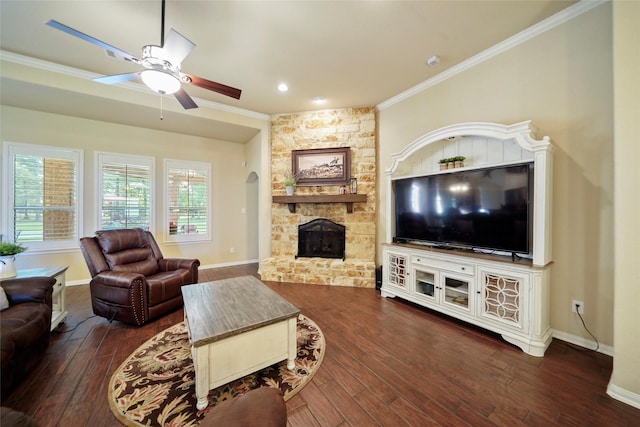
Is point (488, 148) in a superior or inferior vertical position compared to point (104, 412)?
superior

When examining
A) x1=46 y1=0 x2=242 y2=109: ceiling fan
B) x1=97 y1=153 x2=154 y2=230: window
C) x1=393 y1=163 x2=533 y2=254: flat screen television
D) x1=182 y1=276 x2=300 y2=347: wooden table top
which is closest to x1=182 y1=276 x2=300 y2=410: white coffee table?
x1=182 y1=276 x2=300 y2=347: wooden table top

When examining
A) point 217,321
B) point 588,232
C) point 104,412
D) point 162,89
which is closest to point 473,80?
A: point 588,232

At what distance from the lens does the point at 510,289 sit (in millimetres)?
2229

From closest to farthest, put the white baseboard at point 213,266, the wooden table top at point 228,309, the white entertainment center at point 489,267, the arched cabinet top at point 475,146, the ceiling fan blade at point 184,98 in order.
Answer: the wooden table top at point 228,309
the white entertainment center at point 489,267
the arched cabinet top at point 475,146
the ceiling fan blade at point 184,98
the white baseboard at point 213,266

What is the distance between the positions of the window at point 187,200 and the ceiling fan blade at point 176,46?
3.24 meters

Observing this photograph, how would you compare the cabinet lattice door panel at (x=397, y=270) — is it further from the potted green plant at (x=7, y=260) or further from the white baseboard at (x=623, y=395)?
the potted green plant at (x=7, y=260)

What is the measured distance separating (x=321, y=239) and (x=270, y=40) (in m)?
3.17

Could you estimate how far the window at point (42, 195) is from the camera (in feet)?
11.6

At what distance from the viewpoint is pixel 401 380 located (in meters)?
1.76

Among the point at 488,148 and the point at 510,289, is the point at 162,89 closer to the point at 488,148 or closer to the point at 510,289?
the point at 488,148

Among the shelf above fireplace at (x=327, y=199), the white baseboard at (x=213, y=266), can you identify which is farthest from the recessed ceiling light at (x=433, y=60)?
the white baseboard at (x=213, y=266)

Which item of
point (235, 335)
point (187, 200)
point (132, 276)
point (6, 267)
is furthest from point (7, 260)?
point (187, 200)

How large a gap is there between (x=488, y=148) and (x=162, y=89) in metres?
3.48

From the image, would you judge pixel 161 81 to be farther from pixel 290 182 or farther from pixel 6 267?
pixel 290 182
